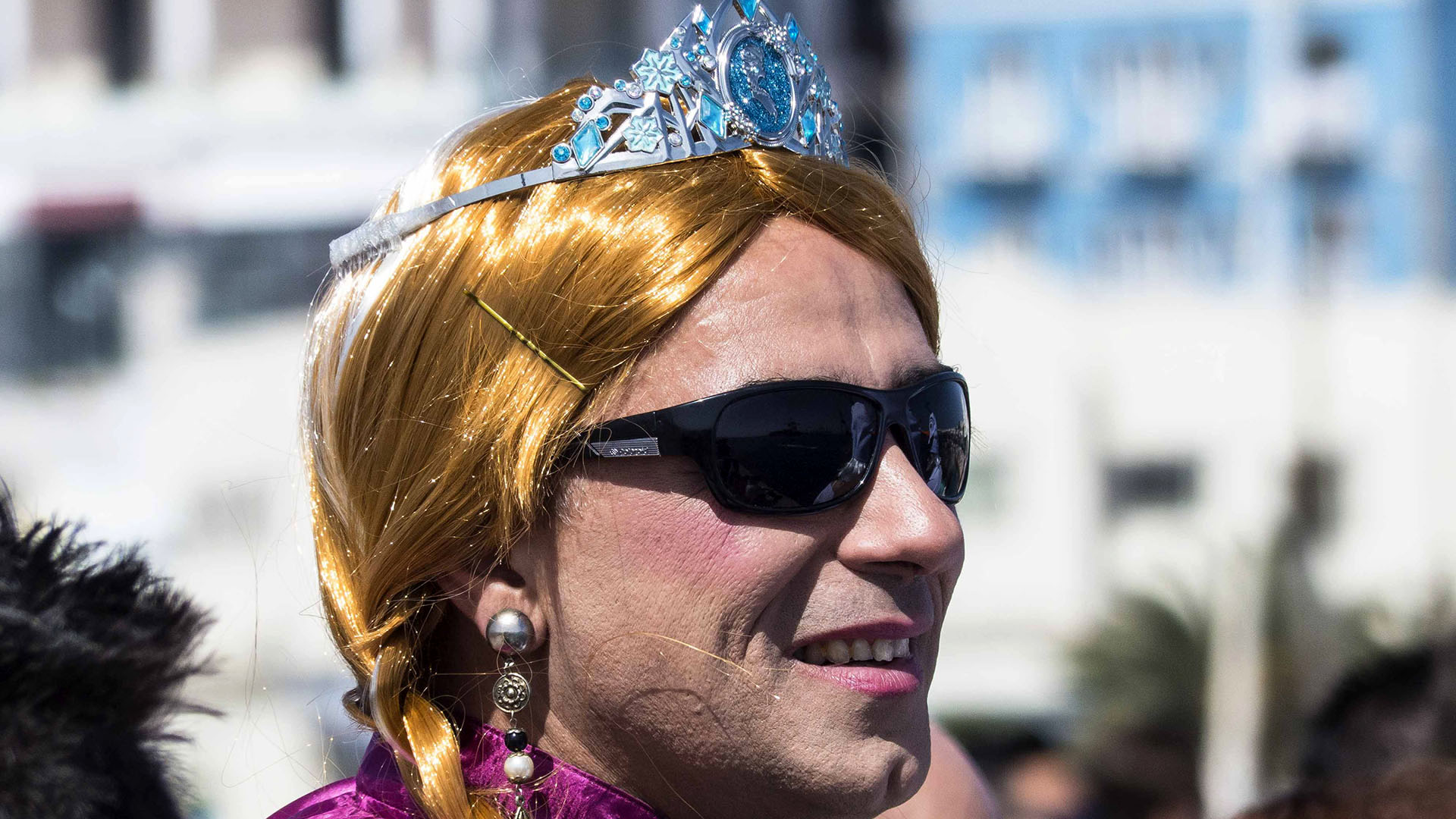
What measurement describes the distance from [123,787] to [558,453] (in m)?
0.67

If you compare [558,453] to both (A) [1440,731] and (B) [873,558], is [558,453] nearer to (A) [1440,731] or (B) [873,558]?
(B) [873,558]

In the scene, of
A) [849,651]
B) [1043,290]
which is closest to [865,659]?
[849,651]

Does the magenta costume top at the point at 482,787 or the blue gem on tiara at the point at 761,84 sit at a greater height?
the blue gem on tiara at the point at 761,84

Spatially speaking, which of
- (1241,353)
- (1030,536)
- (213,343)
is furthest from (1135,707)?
(213,343)

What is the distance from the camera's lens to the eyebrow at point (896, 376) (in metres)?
1.58

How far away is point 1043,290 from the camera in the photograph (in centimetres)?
2236

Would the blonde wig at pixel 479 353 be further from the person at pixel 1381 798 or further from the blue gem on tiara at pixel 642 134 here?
the person at pixel 1381 798

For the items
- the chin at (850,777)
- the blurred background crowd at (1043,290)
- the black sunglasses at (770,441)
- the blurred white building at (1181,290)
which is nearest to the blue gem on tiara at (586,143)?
the black sunglasses at (770,441)

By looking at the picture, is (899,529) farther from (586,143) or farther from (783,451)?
(586,143)

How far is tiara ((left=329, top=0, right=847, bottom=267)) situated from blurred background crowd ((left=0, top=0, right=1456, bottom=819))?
8.66 metres

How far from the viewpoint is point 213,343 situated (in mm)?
18328

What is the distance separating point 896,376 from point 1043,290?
21.3 meters

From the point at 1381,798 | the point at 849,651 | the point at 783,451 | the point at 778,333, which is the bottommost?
the point at 1381,798

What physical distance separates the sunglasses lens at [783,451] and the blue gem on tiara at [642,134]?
0.37m
